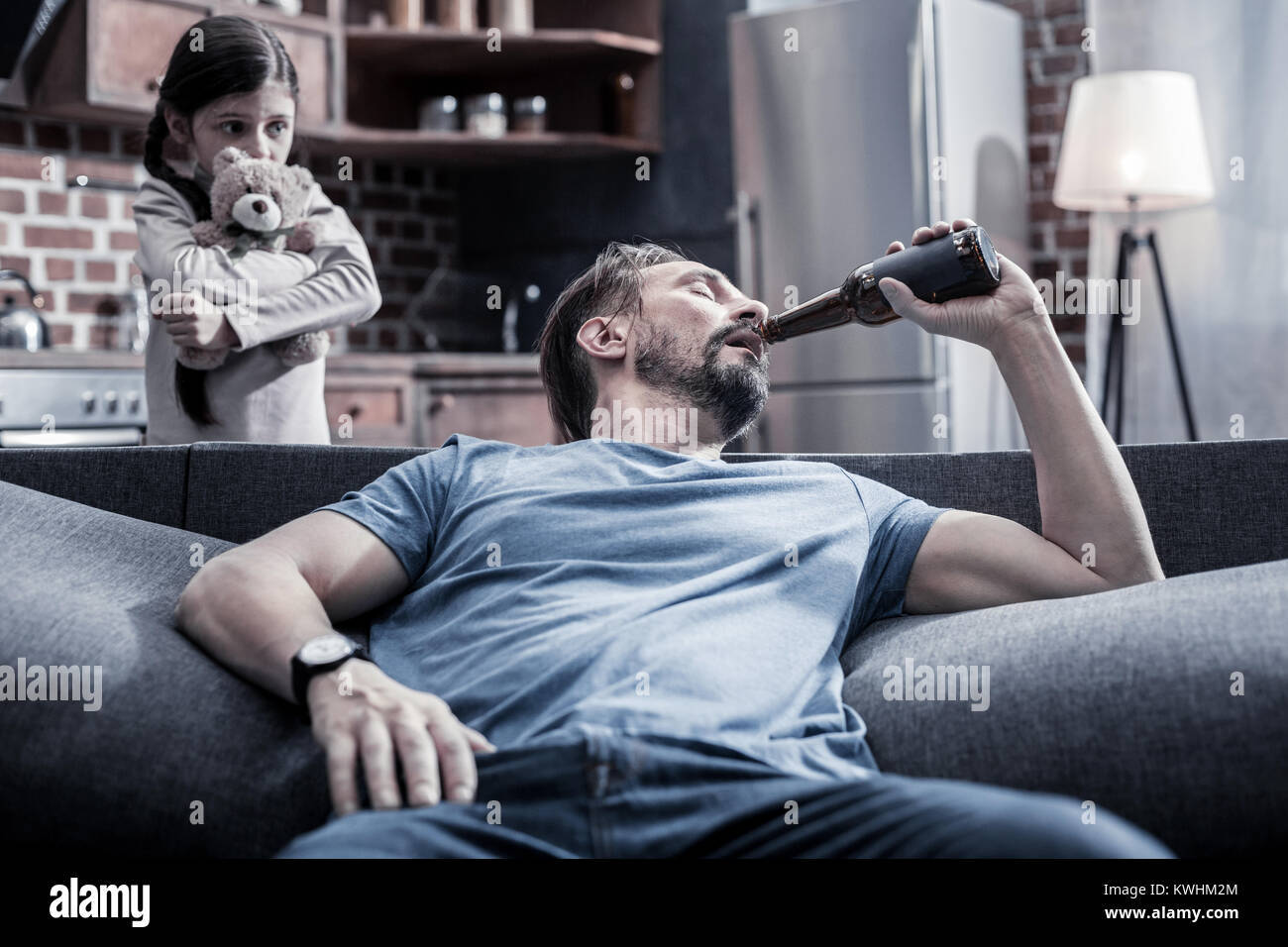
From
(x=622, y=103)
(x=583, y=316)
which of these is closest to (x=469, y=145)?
(x=622, y=103)

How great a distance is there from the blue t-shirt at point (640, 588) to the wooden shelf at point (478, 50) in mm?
2827

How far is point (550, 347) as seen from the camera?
5.74ft

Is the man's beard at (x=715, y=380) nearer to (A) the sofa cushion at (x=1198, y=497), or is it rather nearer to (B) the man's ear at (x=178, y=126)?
(A) the sofa cushion at (x=1198, y=497)

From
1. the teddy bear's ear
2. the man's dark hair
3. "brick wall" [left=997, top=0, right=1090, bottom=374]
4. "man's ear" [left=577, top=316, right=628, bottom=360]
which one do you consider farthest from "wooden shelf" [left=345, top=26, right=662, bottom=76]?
"man's ear" [left=577, top=316, right=628, bottom=360]

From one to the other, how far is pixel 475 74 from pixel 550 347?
2.97 metres

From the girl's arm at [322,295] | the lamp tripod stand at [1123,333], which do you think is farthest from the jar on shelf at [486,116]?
the girl's arm at [322,295]

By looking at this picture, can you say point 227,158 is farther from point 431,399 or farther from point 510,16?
point 510,16

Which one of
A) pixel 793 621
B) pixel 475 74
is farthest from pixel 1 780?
pixel 475 74

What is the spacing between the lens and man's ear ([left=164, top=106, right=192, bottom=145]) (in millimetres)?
2016

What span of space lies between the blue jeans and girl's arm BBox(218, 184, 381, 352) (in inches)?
44.2

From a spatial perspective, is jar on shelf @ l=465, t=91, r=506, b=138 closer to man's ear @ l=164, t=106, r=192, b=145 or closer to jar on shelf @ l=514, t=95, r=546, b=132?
jar on shelf @ l=514, t=95, r=546, b=132

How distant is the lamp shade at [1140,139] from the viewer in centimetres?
353

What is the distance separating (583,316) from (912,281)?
0.45 m
